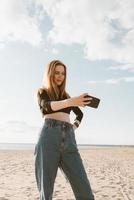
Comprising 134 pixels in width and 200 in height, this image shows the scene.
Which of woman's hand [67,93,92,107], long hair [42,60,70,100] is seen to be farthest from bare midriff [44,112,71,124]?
woman's hand [67,93,92,107]

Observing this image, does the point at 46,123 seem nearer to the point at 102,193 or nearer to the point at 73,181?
the point at 73,181

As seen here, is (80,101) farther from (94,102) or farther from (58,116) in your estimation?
(58,116)

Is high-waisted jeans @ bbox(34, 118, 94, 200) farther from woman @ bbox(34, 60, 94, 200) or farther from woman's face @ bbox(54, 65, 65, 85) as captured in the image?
woman's face @ bbox(54, 65, 65, 85)

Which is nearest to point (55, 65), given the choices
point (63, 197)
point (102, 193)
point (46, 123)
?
point (46, 123)

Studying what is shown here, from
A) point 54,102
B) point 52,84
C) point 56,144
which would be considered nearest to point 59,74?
point 52,84

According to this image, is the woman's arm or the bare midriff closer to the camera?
the woman's arm

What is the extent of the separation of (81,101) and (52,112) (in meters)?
0.41

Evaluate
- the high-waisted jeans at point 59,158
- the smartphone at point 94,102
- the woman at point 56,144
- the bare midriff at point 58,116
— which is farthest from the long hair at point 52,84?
the smartphone at point 94,102

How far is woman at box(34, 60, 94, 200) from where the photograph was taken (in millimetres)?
4164

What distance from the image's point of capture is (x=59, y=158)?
4242 millimetres

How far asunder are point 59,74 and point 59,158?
0.85 m

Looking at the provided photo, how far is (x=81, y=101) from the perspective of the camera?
155 inches

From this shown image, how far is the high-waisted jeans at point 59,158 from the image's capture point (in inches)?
164

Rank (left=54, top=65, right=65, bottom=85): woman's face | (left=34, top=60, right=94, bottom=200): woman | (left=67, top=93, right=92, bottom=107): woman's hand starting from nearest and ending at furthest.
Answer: (left=67, top=93, right=92, bottom=107): woman's hand → (left=34, top=60, right=94, bottom=200): woman → (left=54, top=65, right=65, bottom=85): woman's face
